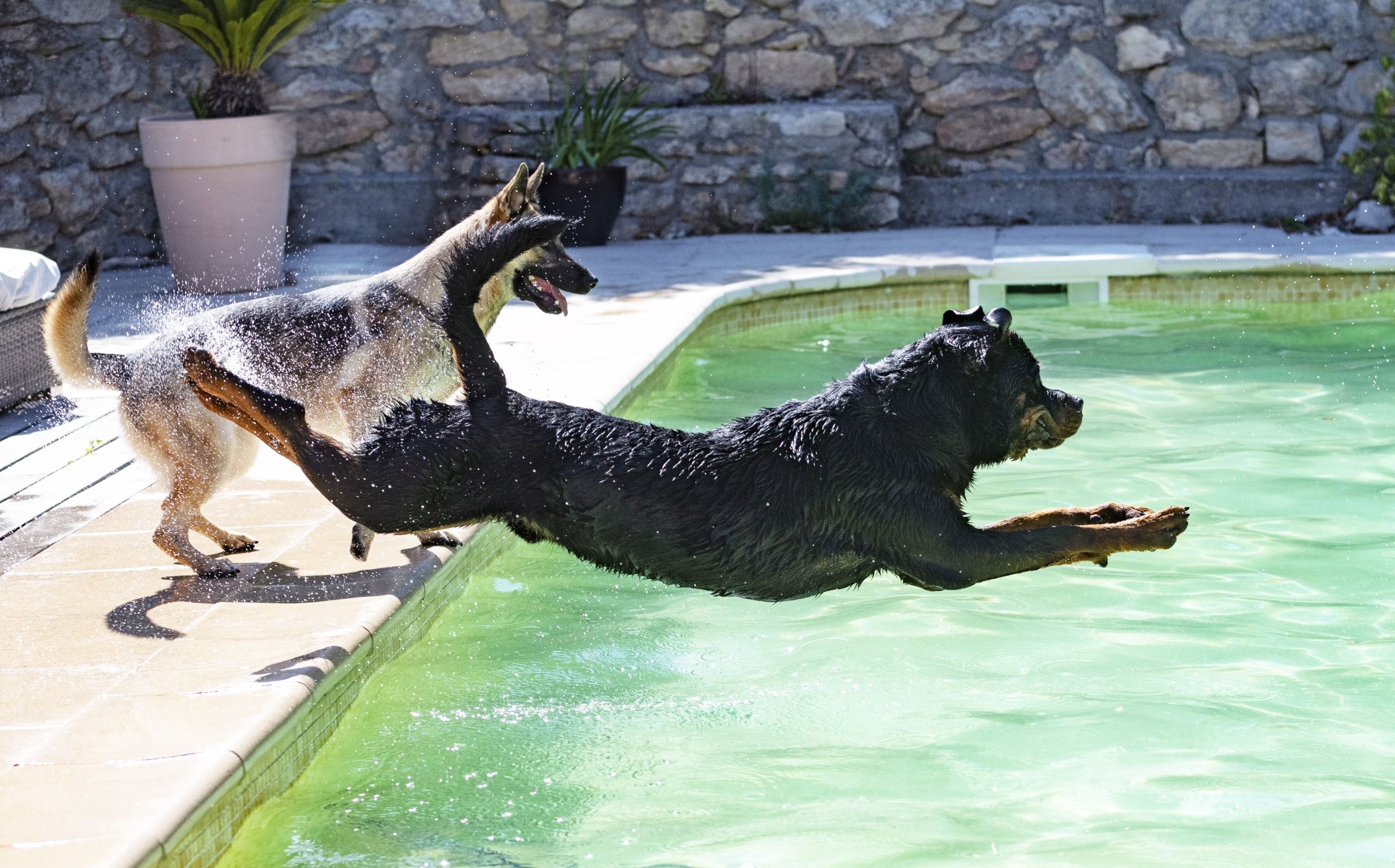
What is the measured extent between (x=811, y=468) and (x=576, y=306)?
4.98 m

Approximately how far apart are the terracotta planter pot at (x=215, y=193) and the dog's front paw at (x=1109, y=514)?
6696 millimetres

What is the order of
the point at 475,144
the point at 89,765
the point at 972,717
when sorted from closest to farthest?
1. the point at 89,765
2. the point at 972,717
3. the point at 475,144

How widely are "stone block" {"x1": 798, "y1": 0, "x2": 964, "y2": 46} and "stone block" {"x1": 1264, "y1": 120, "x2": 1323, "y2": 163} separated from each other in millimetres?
2312

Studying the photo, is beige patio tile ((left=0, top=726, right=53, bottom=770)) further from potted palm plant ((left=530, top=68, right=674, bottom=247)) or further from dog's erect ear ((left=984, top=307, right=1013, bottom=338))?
potted palm plant ((left=530, top=68, right=674, bottom=247))

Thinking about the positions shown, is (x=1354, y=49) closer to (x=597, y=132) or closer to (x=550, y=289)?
(x=597, y=132)

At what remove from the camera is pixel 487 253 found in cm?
325

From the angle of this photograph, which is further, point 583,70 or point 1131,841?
point 583,70

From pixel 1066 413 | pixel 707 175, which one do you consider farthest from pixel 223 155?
pixel 1066 413

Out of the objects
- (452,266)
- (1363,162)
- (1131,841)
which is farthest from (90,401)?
(1363,162)

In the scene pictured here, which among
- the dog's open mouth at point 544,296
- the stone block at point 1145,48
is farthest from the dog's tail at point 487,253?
the stone block at point 1145,48

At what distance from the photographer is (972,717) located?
3.84 meters

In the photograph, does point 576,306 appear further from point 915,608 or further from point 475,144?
point 915,608

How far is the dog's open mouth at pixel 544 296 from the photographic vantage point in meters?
4.97

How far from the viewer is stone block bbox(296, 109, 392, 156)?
1079cm
